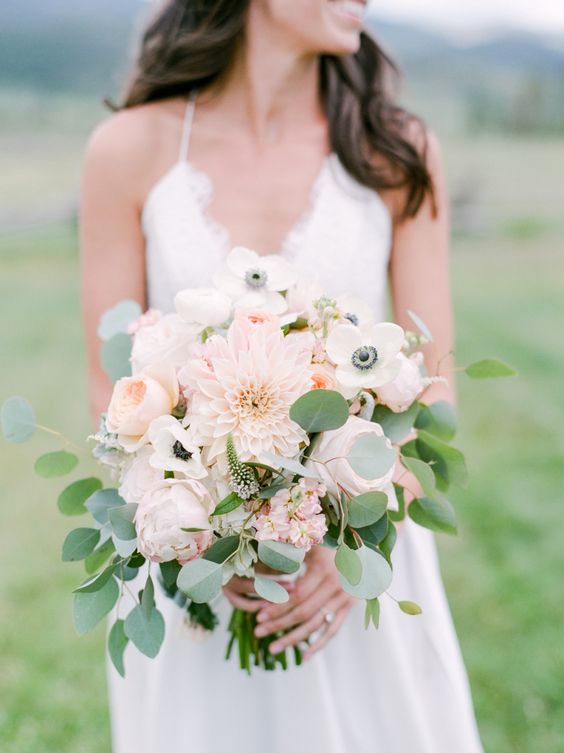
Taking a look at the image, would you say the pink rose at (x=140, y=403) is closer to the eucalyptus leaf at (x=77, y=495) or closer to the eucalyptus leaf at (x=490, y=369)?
the eucalyptus leaf at (x=77, y=495)

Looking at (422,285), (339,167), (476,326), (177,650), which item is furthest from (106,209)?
(476,326)

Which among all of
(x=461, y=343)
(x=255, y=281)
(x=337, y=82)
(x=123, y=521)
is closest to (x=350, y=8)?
(x=337, y=82)

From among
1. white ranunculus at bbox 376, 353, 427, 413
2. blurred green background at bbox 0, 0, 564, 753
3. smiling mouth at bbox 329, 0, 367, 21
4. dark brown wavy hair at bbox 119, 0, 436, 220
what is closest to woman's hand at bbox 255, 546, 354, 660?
white ranunculus at bbox 376, 353, 427, 413

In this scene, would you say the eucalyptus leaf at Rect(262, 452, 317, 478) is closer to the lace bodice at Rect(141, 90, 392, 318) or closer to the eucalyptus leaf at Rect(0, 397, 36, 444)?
the eucalyptus leaf at Rect(0, 397, 36, 444)

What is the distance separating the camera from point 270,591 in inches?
51.3

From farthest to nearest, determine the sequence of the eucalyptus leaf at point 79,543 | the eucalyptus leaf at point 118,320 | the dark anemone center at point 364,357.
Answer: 1. the eucalyptus leaf at point 118,320
2. the eucalyptus leaf at point 79,543
3. the dark anemone center at point 364,357

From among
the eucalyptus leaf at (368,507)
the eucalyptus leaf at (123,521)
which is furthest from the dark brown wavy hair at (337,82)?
the eucalyptus leaf at (123,521)

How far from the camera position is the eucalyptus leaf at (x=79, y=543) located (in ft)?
4.72

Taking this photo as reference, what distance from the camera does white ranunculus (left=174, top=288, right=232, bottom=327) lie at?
1.41 m

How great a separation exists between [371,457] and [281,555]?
0.69 feet

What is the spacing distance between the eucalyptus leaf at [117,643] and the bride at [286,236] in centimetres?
29

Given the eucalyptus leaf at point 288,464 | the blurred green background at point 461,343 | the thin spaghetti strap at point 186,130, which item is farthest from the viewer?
the blurred green background at point 461,343

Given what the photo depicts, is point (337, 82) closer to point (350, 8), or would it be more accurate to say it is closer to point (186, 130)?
point (350, 8)

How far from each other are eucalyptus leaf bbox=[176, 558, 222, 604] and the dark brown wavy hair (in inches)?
47.1
